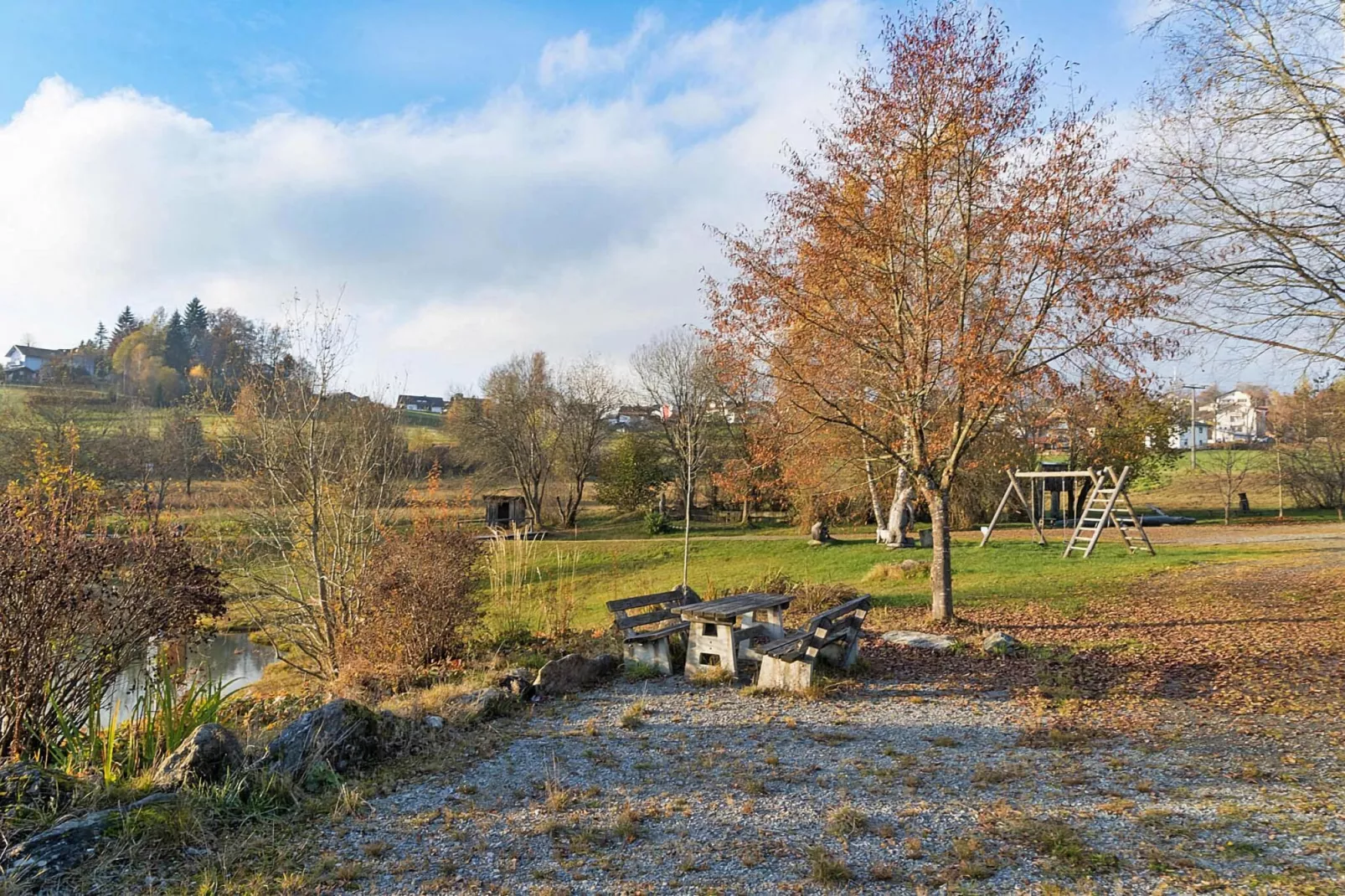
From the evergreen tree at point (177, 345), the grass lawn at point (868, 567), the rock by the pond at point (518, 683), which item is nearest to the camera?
the rock by the pond at point (518, 683)

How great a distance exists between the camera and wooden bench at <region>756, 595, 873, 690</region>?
6621 millimetres

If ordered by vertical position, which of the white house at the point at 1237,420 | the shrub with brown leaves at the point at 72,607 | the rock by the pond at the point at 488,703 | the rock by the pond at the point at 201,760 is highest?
the white house at the point at 1237,420

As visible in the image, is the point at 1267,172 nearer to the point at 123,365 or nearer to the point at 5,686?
the point at 5,686

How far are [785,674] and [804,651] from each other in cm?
26

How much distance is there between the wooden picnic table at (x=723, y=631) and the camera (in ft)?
23.4

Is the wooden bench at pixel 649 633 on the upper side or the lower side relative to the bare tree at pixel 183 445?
lower

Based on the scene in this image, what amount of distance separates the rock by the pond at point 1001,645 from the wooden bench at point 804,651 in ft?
5.03

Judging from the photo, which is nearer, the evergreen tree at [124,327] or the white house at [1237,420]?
the white house at [1237,420]

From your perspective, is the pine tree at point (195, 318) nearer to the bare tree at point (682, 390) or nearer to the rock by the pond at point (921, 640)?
the bare tree at point (682, 390)

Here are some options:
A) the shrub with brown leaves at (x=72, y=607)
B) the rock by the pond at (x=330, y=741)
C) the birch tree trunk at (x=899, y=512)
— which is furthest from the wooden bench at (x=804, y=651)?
the birch tree trunk at (x=899, y=512)

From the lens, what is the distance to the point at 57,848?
3.38 metres

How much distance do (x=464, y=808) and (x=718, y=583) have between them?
35.4 feet

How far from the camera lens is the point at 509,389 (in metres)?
34.3

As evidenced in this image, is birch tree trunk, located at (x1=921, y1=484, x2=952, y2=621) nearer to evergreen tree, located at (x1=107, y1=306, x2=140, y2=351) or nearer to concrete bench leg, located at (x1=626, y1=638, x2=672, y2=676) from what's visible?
concrete bench leg, located at (x1=626, y1=638, x2=672, y2=676)
